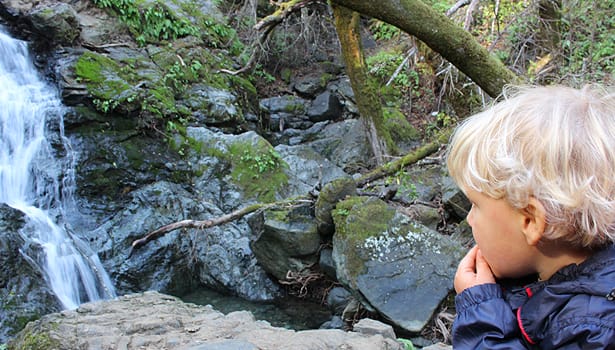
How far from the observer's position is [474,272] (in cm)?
139

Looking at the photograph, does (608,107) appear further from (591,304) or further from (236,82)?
(236,82)

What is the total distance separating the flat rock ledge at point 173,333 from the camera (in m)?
2.58

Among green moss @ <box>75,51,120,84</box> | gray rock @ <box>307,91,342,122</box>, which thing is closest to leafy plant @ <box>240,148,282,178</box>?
green moss @ <box>75,51,120,84</box>

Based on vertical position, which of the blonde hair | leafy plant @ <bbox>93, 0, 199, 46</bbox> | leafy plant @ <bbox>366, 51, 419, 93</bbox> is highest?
leafy plant @ <bbox>93, 0, 199, 46</bbox>

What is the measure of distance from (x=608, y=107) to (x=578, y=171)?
0.20 meters

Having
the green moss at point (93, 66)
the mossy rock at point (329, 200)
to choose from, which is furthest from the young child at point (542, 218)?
the green moss at point (93, 66)

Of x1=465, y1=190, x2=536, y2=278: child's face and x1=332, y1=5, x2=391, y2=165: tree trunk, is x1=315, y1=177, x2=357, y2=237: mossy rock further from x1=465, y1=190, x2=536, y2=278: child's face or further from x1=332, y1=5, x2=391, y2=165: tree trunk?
x1=465, y1=190, x2=536, y2=278: child's face

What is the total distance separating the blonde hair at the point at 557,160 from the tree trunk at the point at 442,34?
1802 mm

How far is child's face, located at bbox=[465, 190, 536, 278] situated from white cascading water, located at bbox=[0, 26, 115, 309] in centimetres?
535

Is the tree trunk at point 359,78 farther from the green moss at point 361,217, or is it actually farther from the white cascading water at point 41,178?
the white cascading water at point 41,178

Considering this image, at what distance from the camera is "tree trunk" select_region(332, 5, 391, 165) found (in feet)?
23.3

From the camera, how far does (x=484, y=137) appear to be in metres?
1.20

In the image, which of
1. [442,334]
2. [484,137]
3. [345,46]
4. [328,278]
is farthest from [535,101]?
[345,46]

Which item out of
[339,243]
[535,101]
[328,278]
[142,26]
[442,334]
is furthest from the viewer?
[142,26]
